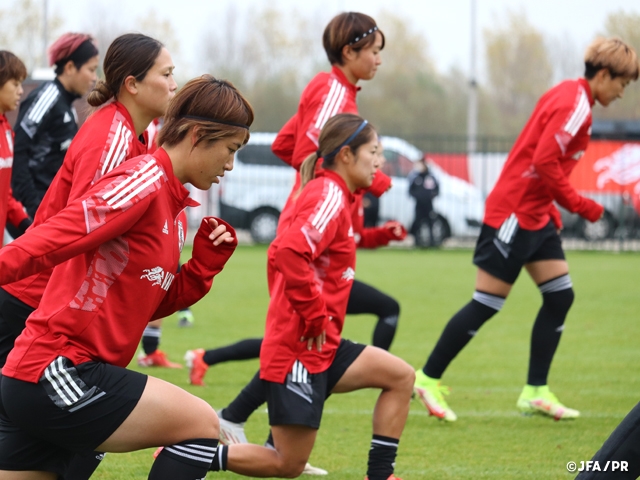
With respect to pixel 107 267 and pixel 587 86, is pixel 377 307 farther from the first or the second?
pixel 107 267

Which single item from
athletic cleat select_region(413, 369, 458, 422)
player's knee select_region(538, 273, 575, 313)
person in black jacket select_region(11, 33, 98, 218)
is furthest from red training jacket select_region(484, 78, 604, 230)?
person in black jacket select_region(11, 33, 98, 218)

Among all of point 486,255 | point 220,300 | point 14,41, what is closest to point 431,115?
point 14,41

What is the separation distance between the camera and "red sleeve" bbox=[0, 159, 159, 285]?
2.50m

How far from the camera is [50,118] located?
5.31 metres

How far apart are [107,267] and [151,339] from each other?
4.19 meters

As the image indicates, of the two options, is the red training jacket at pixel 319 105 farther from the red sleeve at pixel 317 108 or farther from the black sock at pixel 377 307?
the black sock at pixel 377 307

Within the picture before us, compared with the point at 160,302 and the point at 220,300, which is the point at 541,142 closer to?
the point at 160,302

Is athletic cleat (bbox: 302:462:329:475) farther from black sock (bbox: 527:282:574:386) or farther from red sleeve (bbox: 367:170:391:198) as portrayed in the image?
black sock (bbox: 527:282:574:386)

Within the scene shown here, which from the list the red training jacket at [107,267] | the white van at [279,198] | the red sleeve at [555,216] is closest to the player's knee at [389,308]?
the red sleeve at [555,216]

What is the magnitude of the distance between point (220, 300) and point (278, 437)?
7376 mm

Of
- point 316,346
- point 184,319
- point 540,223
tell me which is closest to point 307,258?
point 316,346

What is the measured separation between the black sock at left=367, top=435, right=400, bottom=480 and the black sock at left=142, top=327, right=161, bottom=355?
10.5 ft

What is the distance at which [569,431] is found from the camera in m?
5.28

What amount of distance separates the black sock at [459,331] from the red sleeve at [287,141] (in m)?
1.41
